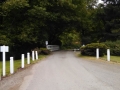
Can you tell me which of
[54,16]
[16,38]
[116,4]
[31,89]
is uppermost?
[116,4]

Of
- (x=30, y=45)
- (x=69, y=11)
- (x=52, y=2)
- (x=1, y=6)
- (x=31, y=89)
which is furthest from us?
(x=69, y=11)

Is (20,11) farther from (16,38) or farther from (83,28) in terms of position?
(83,28)

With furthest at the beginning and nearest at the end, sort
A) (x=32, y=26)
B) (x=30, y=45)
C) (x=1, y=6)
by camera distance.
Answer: (x=30, y=45) < (x=32, y=26) < (x=1, y=6)

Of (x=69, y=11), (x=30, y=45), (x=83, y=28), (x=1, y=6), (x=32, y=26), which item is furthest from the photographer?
(x=83, y=28)

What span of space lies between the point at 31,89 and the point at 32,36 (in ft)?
75.7

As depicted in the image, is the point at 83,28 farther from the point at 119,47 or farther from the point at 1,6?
the point at 1,6

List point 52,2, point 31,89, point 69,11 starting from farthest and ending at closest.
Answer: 1. point 69,11
2. point 52,2
3. point 31,89

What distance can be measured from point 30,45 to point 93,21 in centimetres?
2273

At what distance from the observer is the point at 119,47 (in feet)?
107

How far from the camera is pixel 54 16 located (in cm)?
3631

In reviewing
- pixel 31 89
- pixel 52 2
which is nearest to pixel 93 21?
pixel 52 2

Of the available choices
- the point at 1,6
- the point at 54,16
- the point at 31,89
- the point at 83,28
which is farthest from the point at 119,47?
the point at 31,89

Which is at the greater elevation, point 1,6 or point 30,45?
point 1,6

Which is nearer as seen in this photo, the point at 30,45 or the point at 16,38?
the point at 16,38
